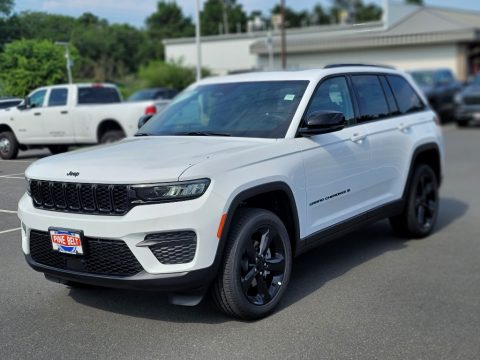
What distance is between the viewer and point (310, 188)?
16.4 ft

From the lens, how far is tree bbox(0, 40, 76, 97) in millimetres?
5977

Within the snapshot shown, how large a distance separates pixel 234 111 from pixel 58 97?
2.07 meters

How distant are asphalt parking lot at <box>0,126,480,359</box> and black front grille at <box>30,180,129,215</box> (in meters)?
0.52

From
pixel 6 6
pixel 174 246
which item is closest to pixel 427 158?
pixel 174 246

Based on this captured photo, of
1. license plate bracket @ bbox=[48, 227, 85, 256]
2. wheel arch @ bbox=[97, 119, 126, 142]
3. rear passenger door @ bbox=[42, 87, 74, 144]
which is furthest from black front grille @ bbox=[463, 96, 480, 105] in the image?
license plate bracket @ bbox=[48, 227, 85, 256]

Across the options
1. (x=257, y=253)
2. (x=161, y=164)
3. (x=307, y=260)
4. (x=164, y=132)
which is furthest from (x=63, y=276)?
(x=307, y=260)

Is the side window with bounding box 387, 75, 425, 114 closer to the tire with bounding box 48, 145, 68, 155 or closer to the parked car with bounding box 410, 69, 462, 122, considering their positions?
the tire with bounding box 48, 145, 68, 155

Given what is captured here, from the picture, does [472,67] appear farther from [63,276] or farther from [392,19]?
[63,276]

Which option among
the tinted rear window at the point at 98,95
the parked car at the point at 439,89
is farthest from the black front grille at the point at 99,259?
the parked car at the point at 439,89

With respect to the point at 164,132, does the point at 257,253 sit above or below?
below

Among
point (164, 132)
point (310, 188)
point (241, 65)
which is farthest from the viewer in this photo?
point (241, 65)

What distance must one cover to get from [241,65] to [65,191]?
3851 centimetres

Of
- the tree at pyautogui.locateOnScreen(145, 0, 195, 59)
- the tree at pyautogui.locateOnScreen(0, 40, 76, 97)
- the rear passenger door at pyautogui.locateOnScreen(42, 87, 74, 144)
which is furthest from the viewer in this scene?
the tree at pyautogui.locateOnScreen(145, 0, 195, 59)

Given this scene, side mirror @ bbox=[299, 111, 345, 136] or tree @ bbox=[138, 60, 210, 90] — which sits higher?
side mirror @ bbox=[299, 111, 345, 136]
